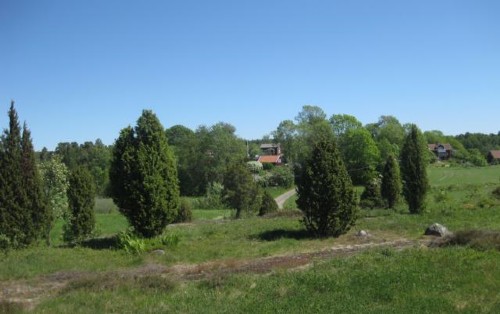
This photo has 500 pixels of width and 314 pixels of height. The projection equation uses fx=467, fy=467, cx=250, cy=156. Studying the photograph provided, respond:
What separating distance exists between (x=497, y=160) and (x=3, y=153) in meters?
132

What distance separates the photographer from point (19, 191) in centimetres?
1967

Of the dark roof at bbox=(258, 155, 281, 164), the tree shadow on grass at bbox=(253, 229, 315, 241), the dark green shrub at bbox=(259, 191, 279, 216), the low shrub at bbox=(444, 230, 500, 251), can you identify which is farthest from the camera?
the dark roof at bbox=(258, 155, 281, 164)

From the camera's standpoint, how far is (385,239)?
18.6m

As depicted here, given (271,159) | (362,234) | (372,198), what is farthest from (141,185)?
(271,159)

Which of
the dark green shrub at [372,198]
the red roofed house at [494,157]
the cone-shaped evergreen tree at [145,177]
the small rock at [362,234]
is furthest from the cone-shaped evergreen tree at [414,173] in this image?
the red roofed house at [494,157]

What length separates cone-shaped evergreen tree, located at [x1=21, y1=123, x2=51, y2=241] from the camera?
Answer: 20047mm

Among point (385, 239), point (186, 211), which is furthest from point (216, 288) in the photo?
point (186, 211)

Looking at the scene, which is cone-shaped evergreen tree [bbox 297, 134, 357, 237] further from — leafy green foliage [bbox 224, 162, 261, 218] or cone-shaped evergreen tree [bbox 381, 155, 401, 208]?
leafy green foliage [bbox 224, 162, 261, 218]

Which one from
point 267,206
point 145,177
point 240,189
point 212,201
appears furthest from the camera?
point 212,201

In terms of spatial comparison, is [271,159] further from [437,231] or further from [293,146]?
[437,231]

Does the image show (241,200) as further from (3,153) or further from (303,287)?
(303,287)

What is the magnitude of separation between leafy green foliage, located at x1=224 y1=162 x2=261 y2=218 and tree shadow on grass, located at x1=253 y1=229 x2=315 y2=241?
13886 millimetres

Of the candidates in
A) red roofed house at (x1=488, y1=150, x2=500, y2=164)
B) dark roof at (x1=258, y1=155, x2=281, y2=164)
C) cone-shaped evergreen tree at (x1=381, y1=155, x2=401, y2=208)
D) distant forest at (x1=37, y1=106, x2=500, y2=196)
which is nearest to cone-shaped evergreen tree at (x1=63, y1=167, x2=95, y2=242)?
cone-shaped evergreen tree at (x1=381, y1=155, x2=401, y2=208)

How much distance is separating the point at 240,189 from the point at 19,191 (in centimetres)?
1777
